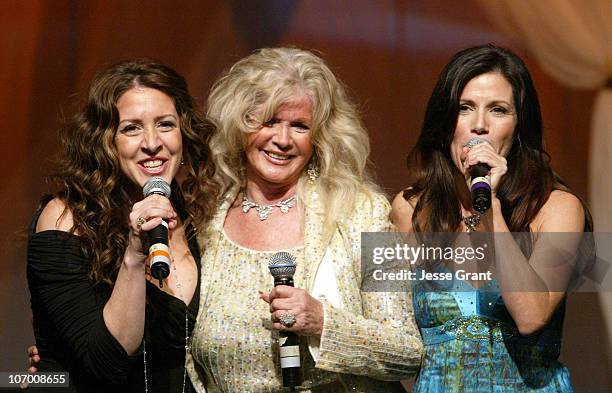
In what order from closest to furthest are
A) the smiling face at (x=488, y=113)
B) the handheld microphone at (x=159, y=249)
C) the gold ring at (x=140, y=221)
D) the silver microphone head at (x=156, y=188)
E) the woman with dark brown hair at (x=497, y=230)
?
the handheld microphone at (x=159, y=249) < the gold ring at (x=140, y=221) < the silver microphone head at (x=156, y=188) < the woman with dark brown hair at (x=497, y=230) < the smiling face at (x=488, y=113)

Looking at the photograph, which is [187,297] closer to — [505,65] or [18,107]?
[505,65]

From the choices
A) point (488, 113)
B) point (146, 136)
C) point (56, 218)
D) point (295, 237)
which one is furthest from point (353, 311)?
point (56, 218)

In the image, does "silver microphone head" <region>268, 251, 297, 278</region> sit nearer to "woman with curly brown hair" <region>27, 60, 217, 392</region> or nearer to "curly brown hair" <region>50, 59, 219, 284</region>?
"woman with curly brown hair" <region>27, 60, 217, 392</region>

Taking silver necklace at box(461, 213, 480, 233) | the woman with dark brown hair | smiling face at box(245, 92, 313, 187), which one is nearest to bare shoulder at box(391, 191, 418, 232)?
the woman with dark brown hair

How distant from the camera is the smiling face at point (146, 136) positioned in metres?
3.40

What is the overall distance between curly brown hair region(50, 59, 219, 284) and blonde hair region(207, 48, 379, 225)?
0.27 feet

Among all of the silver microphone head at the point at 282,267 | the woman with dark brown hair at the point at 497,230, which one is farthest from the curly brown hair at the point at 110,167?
the woman with dark brown hair at the point at 497,230

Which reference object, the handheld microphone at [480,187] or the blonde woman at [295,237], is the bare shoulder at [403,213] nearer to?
the blonde woman at [295,237]

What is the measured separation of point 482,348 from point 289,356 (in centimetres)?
63

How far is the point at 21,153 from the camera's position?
14.8 ft

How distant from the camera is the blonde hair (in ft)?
11.6

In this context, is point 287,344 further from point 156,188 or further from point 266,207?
point 266,207

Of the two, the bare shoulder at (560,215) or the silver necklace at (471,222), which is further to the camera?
the silver necklace at (471,222)

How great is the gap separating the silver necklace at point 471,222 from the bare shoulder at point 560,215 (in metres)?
0.19
